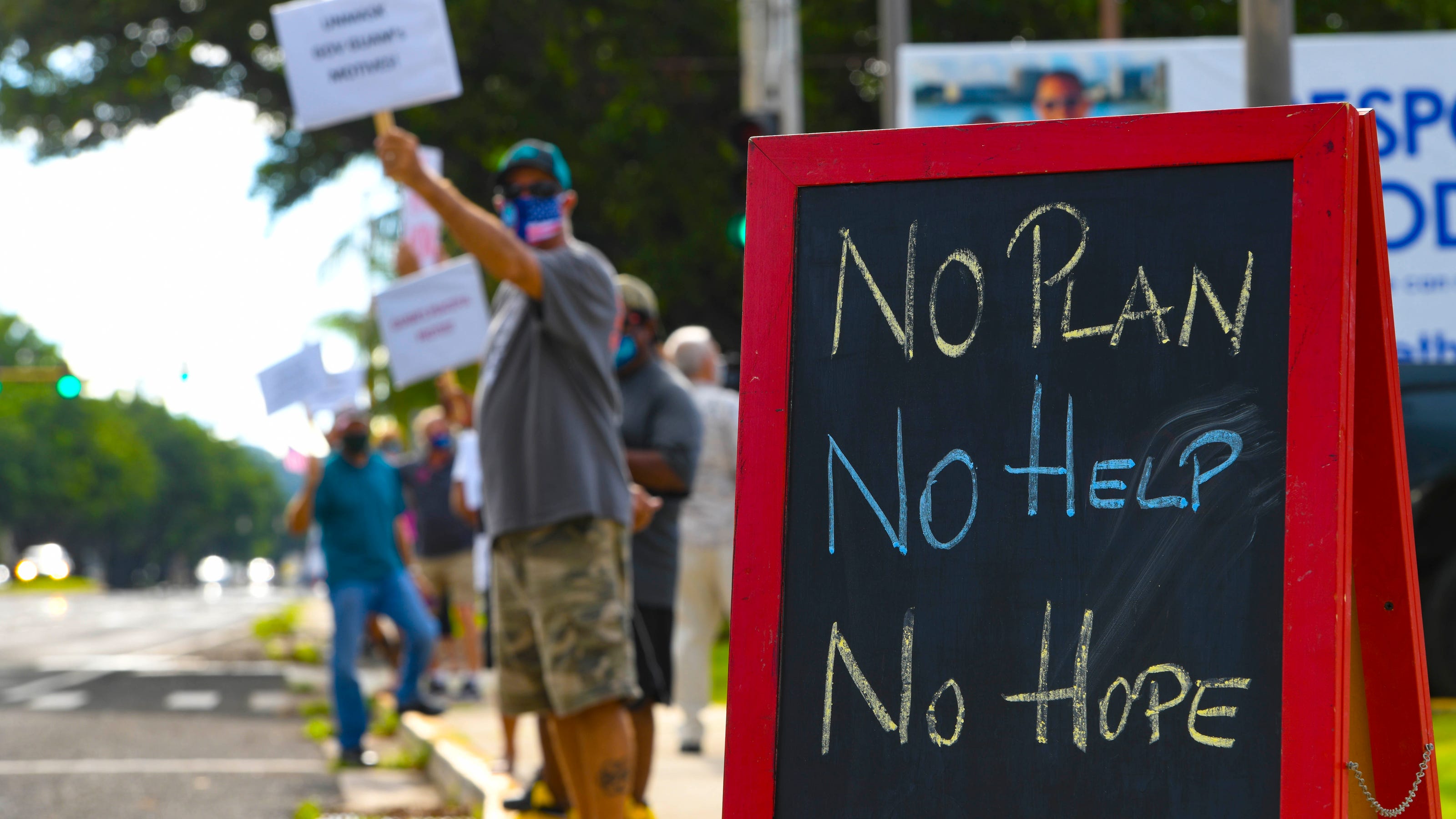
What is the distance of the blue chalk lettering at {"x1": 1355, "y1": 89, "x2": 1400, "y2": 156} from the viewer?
32.0 feet

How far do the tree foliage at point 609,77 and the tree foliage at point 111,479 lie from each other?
7166 centimetres

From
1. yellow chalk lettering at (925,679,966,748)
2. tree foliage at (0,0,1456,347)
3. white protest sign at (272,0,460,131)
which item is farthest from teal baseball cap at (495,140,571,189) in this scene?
tree foliage at (0,0,1456,347)

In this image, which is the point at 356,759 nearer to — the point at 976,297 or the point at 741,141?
the point at 741,141

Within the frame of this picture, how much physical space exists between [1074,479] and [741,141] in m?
7.48

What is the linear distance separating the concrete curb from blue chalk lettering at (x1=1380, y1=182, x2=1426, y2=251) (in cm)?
590

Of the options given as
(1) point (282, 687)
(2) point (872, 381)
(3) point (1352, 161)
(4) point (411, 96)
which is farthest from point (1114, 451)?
(1) point (282, 687)

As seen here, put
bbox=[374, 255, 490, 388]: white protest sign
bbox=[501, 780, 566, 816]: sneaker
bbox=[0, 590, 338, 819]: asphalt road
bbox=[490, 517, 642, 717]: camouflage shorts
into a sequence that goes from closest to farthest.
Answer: bbox=[490, 517, 642, 717]: camouflage shorts
bbox=[501, 780, 566, 816]: sneaker
bbox=[0, 590, 338, 819]: asphalt road
bbox=[374, 255, 490, 388]: white protest sign

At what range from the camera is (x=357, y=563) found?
8.09m

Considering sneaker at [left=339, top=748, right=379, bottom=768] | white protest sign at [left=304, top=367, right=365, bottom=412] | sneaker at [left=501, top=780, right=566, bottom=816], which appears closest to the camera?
sneaker at [left=501, top=780, right=566, bottom=816]

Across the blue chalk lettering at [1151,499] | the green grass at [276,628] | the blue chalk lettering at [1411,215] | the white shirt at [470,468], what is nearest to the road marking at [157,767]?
the white shirt at [470,468]

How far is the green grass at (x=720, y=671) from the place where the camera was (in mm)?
11031

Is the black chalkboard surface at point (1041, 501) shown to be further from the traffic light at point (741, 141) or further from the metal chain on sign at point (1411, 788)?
the traffic light at point (741, 141)

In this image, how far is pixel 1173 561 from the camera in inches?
97.8

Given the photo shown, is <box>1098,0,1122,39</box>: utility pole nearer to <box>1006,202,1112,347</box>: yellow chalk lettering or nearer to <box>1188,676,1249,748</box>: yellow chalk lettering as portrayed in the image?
<box>1006,202,1112,347</box>: yellow chalk lettering
